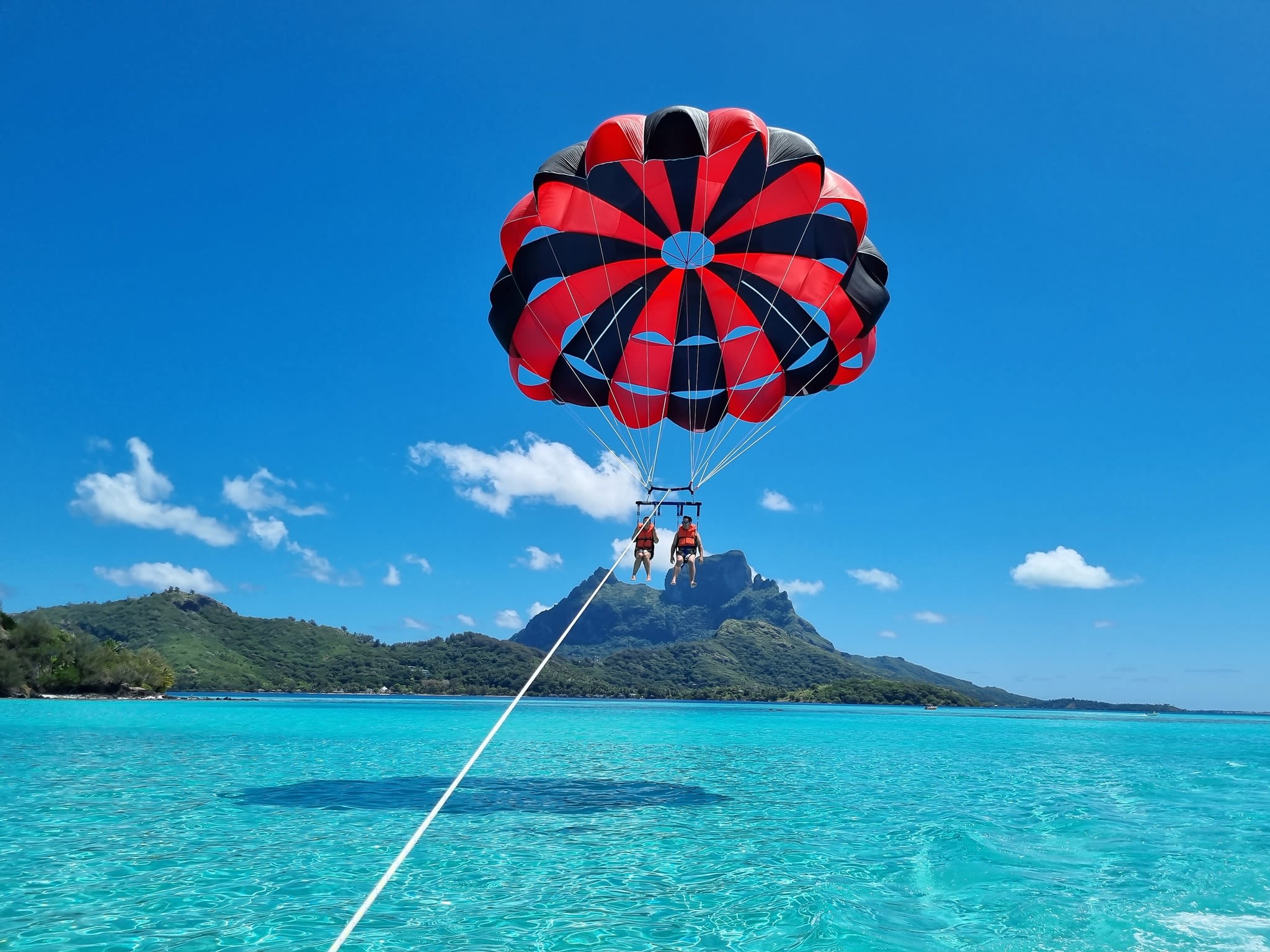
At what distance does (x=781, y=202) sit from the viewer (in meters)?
11.6

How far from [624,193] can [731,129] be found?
1849mm

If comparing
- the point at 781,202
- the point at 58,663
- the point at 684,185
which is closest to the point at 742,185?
the point at 781,202

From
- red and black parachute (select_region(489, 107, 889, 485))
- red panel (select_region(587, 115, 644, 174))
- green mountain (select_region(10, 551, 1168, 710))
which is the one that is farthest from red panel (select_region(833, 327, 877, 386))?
green mountain (select_region(10, 551, 1168, 710))

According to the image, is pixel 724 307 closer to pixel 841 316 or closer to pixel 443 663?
pixel 841 316

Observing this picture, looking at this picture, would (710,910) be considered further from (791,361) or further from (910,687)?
(910,687)

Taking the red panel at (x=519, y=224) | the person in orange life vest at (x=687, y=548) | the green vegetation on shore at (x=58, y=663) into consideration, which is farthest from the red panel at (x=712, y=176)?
the green vegetation on shore at (x=58, y=663)

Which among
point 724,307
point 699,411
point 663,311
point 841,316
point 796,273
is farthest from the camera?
point 699,411

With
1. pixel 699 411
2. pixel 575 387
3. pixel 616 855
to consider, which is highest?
pixel 575 387

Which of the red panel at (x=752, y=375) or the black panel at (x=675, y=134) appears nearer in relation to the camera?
the black panel at (x=675, y=134)

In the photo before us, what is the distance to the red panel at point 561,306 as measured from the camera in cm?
1305

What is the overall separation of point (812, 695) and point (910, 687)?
16.4m

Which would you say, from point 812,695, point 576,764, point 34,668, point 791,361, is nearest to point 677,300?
point 791,361

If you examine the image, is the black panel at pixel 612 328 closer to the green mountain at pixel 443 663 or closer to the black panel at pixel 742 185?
the black panel at pixel 742 185

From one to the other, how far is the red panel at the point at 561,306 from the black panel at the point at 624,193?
0.75m
